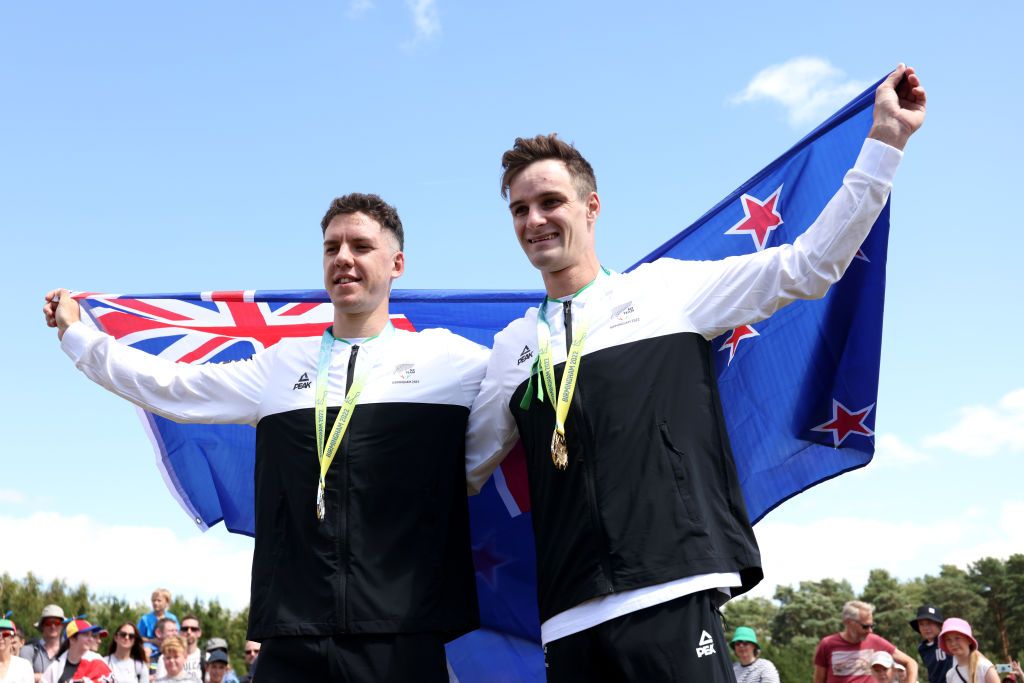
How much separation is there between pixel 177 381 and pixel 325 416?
0.96 m

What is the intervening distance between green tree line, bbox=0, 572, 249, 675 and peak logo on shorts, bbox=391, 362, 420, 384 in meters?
20.3

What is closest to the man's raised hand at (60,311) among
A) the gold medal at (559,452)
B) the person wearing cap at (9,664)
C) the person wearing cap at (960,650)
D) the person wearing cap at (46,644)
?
the gold medal at (559,452)

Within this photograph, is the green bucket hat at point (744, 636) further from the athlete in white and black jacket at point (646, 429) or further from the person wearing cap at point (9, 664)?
the athlete in white and black jacket at point (646, 429)

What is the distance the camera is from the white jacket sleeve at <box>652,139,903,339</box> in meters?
3.62

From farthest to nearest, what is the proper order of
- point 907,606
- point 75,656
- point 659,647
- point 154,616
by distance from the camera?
1. point 907,606
2. point 154,616
3. point 75,656
4. point 659,647

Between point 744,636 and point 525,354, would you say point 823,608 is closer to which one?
point 744,636

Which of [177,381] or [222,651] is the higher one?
[177,381]

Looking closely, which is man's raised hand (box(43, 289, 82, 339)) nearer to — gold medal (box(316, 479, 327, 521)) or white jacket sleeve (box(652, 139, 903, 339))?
gold medal (box(316, 479, 327, 521))

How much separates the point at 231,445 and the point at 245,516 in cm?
46

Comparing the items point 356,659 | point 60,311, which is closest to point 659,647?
point 356,659

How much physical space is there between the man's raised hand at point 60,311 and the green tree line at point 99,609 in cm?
1924

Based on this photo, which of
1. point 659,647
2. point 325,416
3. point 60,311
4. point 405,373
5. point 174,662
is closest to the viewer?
point 659,647

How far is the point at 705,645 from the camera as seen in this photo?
3520 millimetres

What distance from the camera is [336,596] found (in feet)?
13.5
